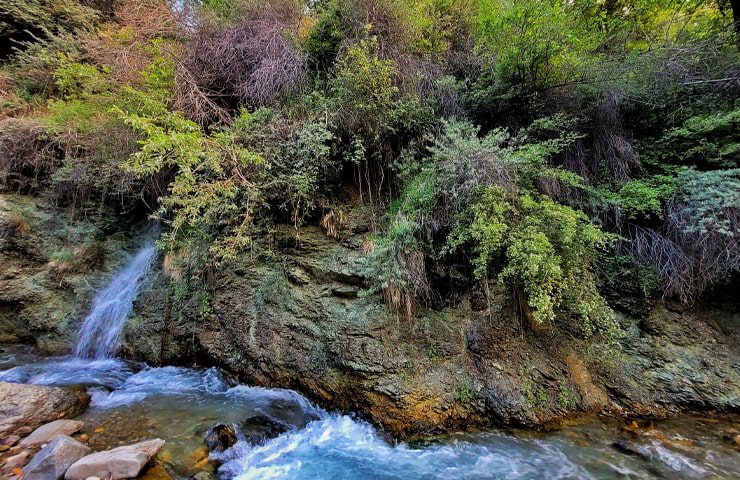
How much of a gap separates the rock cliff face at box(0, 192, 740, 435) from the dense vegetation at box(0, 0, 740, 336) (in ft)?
1.05

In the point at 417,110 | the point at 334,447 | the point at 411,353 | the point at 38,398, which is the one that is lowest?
the point at 334,447

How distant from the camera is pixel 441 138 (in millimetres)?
4598

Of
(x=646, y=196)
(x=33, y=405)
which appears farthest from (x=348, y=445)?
(x=646, y=196)

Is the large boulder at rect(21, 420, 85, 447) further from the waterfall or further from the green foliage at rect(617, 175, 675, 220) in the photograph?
the green foliage at rect(617, 175, 675, 220)

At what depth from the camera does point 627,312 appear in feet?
13.5

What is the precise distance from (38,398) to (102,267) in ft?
10.6

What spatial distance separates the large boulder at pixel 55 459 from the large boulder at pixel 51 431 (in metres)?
0.34

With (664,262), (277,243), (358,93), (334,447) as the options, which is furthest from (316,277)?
(664,262)

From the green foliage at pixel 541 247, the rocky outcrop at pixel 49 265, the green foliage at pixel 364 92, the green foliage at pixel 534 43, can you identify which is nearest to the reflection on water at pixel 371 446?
the green foliage at pixel 541 247

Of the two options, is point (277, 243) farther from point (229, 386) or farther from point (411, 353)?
point (411, 353)

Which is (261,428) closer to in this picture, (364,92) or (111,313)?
(111,313)

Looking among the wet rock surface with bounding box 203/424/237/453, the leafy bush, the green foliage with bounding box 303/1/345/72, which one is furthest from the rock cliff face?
the green foliage with bounding box 303/1/345/72

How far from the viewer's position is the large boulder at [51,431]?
3.19m

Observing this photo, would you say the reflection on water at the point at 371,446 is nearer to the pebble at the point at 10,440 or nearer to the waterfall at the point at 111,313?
the pebble at the point at 10,440
